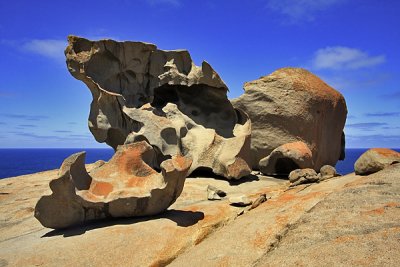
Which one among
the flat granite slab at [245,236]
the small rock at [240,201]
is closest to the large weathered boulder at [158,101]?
the small rock at [240,201]

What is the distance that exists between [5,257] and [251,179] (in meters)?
6.61

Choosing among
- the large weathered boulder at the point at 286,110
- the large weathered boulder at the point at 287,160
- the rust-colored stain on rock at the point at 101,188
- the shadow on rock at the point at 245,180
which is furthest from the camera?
the large weathered boulder at the point at 286,110

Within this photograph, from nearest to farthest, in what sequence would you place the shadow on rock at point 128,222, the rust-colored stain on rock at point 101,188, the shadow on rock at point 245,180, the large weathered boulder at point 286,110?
the shadow on rock at point 128,222 → the rust-colored stain on rock at point 101,188 → the shadow on rock at point 245,180 → the large weathered boulder at point 286,110

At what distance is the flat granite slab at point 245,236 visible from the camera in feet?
11.9

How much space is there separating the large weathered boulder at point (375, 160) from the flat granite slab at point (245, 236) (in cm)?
56

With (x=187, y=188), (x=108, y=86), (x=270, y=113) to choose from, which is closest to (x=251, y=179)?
(x=187, y=188)

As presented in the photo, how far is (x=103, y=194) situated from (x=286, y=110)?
7.88m

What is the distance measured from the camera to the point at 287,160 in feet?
35.0

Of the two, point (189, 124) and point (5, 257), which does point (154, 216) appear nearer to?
point (5, 257)

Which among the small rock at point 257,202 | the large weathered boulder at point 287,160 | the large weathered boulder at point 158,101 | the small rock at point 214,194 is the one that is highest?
the large weathered boulder at point 158,101

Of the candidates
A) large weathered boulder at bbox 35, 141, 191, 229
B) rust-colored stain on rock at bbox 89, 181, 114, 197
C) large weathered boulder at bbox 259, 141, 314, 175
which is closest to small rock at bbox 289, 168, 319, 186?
large weathered boulder at bbox 259, 141, 314, 175

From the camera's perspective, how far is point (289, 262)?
11.4 feet

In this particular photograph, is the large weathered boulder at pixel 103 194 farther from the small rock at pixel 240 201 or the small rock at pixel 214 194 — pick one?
the small rock at pixel 214 194

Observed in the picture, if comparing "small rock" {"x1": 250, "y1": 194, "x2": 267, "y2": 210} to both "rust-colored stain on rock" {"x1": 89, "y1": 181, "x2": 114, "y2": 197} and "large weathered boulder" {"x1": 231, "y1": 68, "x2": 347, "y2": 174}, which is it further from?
"large weathered boulder" {"x1": 231, "y1": 68, "x2": 347, "y2": 174}
